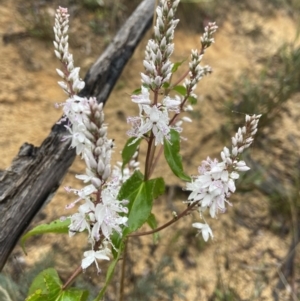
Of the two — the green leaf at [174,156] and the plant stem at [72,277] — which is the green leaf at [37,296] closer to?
the plant stem at [72,277]

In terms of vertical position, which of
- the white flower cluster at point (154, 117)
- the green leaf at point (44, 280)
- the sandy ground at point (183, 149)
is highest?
the white flower cluster at point (154, 117)

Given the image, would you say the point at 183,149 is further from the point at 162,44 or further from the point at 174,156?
the point at 162,44

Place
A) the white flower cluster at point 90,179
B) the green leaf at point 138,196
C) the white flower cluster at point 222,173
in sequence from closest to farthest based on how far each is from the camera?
the white flower cluster at point 90,179 < the white flower cluster at point 222,173 < the green leaf at point 138,196

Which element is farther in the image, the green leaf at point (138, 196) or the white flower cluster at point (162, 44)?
the green leaf at point (138, 196)

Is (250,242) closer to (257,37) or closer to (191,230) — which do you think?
(191,230)

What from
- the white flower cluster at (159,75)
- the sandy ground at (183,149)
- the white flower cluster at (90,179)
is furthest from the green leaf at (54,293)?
the sandy ground at (183,149)

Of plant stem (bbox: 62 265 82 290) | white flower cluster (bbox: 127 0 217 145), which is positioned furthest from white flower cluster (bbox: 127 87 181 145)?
plant stem (bbox: 62 265 82 290)
